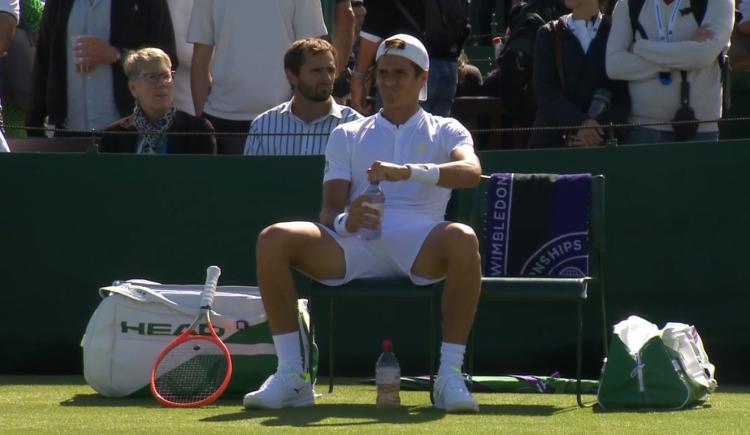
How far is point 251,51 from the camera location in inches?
369

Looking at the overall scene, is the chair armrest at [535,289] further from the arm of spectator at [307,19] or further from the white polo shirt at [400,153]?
the arm of spectator at [307,19]

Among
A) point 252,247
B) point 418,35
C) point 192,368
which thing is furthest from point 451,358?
point 418,35

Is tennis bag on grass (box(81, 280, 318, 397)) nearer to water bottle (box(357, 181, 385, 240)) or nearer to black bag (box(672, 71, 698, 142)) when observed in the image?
water bottle (box(357, 181, 385, 240))

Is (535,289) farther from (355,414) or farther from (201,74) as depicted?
(201,74)

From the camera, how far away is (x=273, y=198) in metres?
8.31

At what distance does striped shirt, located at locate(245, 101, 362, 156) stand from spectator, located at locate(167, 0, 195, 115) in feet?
4.51

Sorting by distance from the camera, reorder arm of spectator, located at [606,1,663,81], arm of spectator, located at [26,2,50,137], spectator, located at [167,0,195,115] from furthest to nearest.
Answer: spectator, located at [167,0,195,115]
arm of spectator, located at [26,2,50,137]
arm of spectator, located at [606,1,663,81]

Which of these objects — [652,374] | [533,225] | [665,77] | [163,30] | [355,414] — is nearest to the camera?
[355,414]

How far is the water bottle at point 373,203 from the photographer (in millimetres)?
6746

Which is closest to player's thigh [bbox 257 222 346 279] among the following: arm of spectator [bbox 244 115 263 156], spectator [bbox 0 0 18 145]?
arm of spectator [bbox 244 115 263 156]

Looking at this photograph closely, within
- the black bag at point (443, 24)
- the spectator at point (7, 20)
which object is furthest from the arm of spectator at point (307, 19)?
the spectator at point (7, 20)

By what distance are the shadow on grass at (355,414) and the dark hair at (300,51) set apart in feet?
7.34

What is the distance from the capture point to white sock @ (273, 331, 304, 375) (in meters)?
6.81

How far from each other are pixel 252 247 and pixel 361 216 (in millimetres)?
1684
